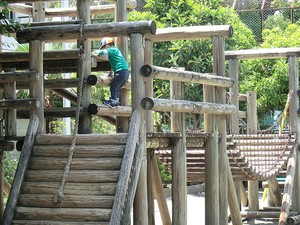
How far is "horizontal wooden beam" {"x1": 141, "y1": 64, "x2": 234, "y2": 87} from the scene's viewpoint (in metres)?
8.66

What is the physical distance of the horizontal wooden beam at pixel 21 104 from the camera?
890cm

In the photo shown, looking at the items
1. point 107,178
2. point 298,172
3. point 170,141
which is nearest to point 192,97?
point 298,172

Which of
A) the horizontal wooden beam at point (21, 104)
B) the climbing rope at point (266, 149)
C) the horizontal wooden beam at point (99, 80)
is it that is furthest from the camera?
the climbing rope at point (266, 149)

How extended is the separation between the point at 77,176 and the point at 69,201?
0.27 metres

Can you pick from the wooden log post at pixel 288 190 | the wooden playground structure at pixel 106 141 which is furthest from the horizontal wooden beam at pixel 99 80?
the wooden log post at pixel 288 190

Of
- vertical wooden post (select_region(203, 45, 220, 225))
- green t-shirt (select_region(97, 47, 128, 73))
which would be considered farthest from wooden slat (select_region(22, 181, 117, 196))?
vertical wooden post (select_region(203, 45, 220, 225))

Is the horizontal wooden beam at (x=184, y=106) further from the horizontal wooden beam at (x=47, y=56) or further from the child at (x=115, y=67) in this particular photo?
the horizontal wooden beam at (x=47, y=56)

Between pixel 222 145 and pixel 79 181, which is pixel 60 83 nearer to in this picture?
pixel 79 181

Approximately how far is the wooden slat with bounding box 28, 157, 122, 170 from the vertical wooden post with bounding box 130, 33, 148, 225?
14.3 inches

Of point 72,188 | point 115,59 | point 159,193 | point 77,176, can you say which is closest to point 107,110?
point 115,59

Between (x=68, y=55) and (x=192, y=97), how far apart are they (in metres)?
10.8

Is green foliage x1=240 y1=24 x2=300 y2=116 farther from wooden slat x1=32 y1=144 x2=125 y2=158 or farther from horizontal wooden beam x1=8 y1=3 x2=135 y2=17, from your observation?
wooden slat x1=32 y1=144 x2=125 y2=158

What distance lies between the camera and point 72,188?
27.3 ft

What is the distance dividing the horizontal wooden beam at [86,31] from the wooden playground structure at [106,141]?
0.01 metres
